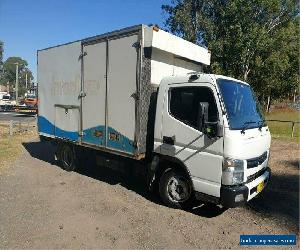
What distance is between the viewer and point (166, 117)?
6.77m

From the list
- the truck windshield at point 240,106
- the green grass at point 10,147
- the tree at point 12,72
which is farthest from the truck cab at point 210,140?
the tree at point 12,72

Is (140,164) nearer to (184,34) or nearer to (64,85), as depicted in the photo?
(64,85)

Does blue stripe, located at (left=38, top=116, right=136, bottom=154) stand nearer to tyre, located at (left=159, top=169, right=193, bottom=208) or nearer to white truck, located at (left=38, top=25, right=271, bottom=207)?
white truck, located at (left=38, top=25, right=271, bottom=207)

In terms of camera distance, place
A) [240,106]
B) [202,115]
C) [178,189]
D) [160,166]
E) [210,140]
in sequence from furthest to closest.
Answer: [160,166], [178,189], [240,106], [210,140], [202,115]

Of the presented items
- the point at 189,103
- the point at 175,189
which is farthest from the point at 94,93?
the point at 175,189

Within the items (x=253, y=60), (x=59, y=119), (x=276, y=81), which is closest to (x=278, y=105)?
(x=276, y=81)

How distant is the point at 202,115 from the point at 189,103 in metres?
0.63

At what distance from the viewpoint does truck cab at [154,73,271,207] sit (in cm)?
584

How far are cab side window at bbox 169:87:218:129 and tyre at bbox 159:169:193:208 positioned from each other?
43.7 inches

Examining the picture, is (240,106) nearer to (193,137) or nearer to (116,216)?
(193,137)

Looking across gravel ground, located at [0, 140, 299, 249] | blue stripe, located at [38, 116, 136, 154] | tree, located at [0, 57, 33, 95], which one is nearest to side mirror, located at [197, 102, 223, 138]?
gravel ground, located at [0, 140, 299, 249]

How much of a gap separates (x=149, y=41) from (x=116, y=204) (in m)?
3.36

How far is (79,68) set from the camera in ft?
29.0

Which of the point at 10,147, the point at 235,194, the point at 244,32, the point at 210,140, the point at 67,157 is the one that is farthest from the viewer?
the point at 244,32
